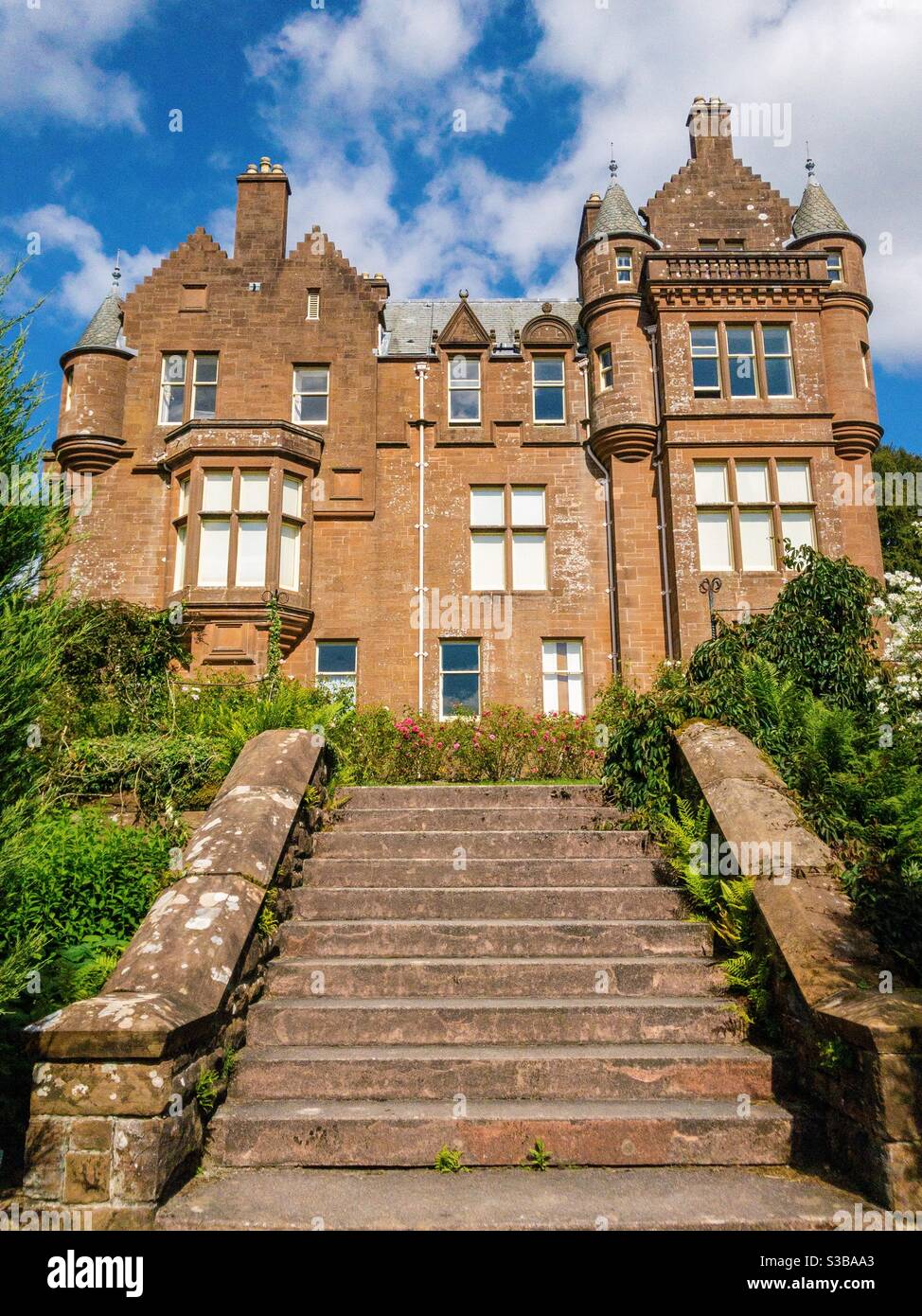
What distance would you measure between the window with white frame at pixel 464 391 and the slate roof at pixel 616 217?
4338 mm

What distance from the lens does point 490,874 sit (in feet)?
22.7

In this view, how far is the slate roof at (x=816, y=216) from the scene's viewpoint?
66.8 ft

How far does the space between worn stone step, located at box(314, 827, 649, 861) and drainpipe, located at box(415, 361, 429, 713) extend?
35.0ft

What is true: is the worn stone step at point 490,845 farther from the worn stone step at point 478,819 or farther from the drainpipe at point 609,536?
the drainpipe at point 609,536

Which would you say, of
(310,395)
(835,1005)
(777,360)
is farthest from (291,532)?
(835,1005)

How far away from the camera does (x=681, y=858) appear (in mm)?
6754

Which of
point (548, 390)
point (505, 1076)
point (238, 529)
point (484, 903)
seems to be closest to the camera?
point (505, 1076)

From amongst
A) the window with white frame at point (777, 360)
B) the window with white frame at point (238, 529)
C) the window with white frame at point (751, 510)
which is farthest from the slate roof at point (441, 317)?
the window with white frame at point (751, 510)

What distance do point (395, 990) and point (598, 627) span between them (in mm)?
14069

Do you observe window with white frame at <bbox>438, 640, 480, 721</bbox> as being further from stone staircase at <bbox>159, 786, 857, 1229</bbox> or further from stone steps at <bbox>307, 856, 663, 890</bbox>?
stone steps at <bbox>307, 856, 663, 890</bbox>

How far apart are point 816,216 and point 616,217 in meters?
4.69

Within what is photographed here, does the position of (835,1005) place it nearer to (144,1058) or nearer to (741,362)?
(144,1058)
